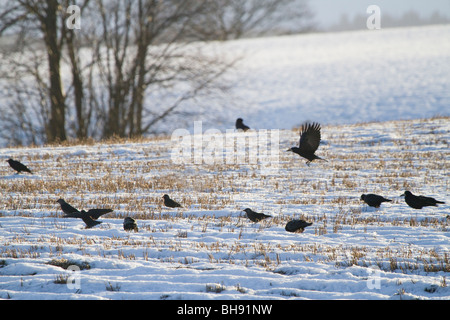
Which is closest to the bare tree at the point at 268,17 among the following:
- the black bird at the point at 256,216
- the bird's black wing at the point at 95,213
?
the black bird at the point at 256,216

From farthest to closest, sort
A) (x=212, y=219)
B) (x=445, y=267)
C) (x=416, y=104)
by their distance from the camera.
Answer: (x=416, y=104), (x=212, y=219), (x=445, y=267)

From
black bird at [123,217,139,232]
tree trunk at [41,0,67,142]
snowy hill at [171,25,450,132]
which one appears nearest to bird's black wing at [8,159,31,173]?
black bird at [123,217,139,232]

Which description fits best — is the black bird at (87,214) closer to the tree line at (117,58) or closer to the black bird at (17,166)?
the black bird at (17,166)

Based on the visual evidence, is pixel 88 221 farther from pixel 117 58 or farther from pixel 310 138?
pixel 117 58

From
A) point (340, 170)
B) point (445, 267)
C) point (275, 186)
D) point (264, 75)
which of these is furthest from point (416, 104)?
point (445, 267)

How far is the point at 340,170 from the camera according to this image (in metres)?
14.0

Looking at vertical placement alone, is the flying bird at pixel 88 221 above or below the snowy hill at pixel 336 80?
below

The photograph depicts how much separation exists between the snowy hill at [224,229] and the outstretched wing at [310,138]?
0.92 m

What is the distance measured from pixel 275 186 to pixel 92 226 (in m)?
4.98

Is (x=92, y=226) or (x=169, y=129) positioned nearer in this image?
(x=92, y=226)

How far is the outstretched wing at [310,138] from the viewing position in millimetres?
11336

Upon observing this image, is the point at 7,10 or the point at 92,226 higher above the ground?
the point at 7,10
